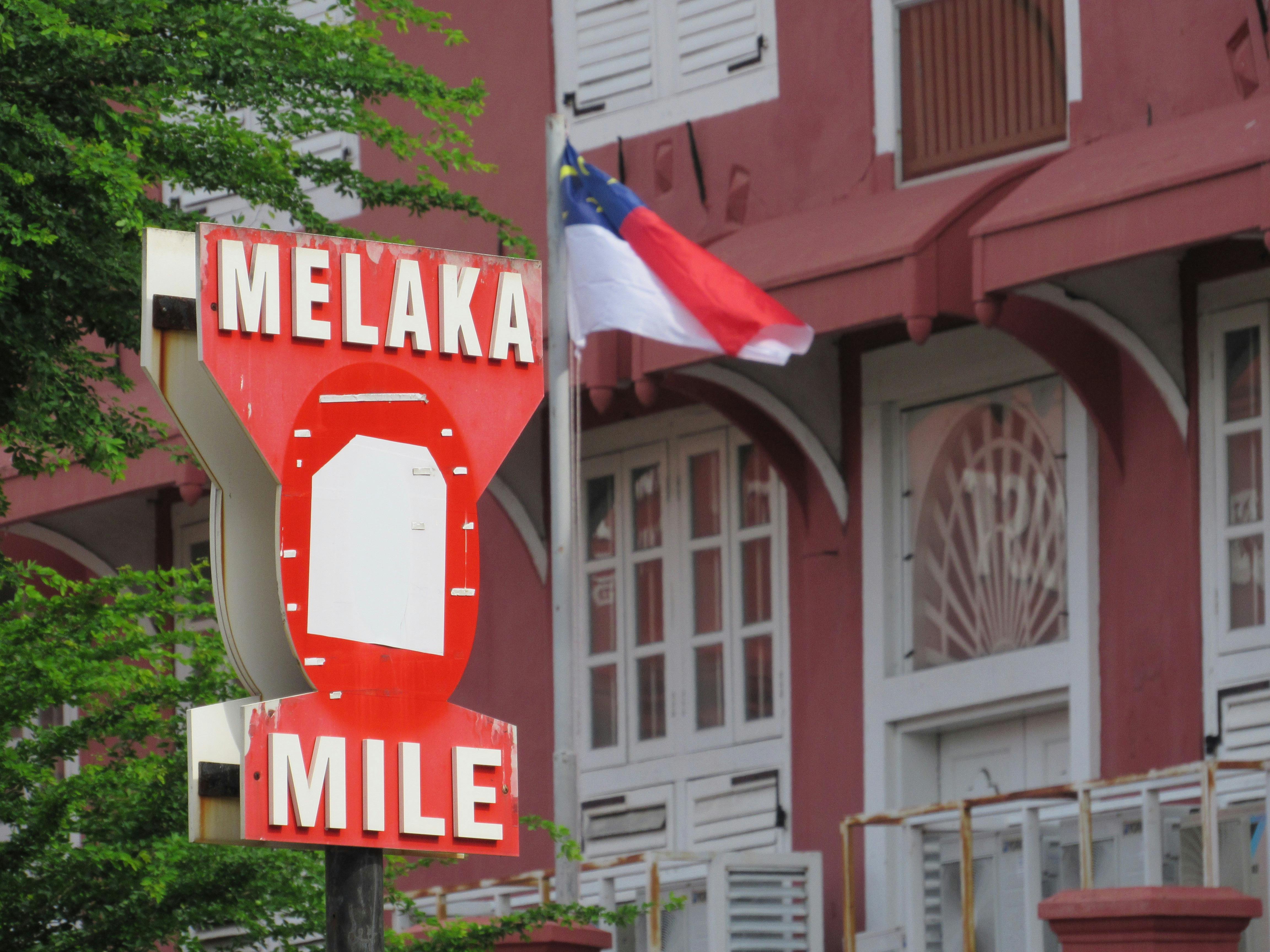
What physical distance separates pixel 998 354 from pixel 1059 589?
1274 mm

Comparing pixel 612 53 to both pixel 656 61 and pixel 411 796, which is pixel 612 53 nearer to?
pixel 656 61

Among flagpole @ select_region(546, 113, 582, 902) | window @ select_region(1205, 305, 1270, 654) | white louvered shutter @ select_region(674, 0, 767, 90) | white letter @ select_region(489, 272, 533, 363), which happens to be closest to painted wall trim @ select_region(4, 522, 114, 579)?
flagpole @ select_region(546, 113, 582, 902)

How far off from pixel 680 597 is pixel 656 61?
122 inches

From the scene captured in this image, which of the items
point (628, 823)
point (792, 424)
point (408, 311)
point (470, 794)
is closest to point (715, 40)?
point (792, 424)

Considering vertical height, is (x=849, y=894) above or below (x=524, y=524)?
below

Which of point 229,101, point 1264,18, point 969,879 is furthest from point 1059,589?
point 229,101

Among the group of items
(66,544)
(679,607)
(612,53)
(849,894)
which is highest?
(612,53)

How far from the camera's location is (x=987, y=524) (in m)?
13.1

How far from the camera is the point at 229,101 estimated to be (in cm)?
1076

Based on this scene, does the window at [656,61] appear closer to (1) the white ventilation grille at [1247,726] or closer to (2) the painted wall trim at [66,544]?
(1) the white ventilation grille at [1247,726]

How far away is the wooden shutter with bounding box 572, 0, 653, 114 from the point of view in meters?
14.8

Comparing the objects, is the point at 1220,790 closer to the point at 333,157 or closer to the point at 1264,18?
the point at 1264,18

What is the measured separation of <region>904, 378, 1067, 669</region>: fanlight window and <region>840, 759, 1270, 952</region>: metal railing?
955 millimetres

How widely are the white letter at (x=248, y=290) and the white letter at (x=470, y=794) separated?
0.95 metres
